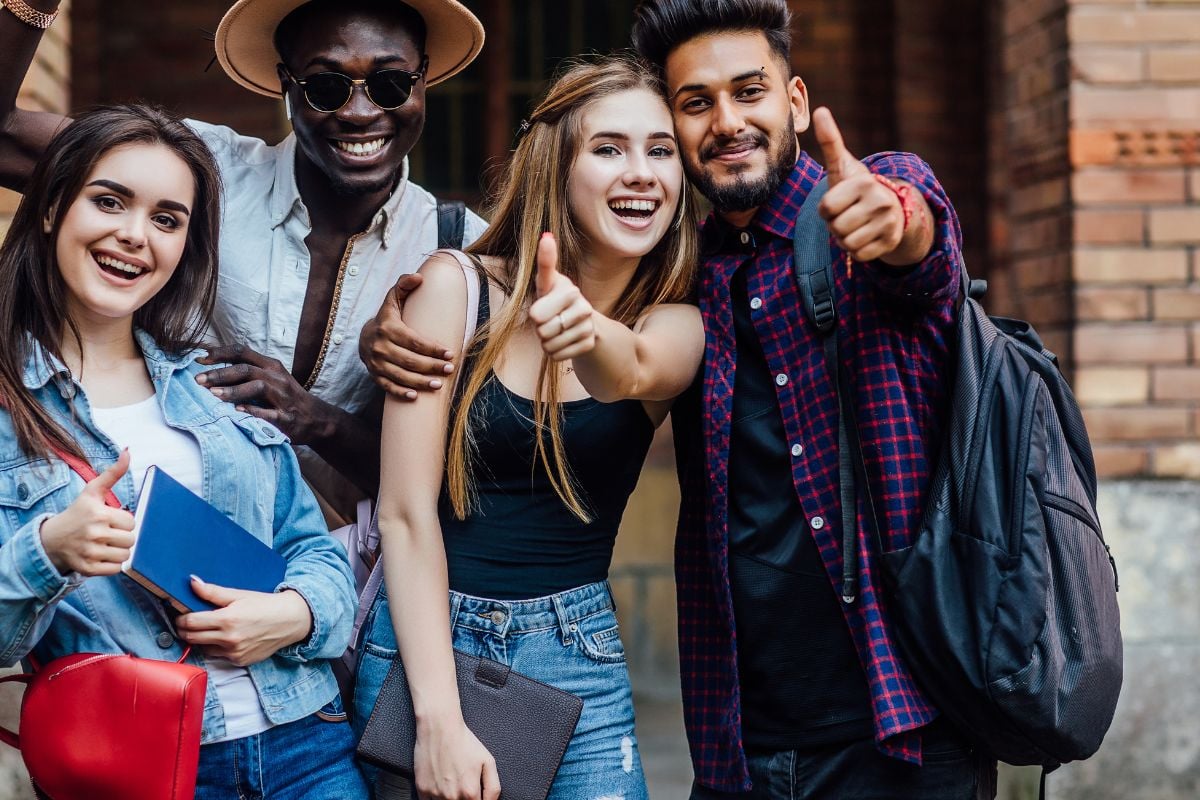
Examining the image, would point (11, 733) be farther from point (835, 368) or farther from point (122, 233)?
point (835, 368)

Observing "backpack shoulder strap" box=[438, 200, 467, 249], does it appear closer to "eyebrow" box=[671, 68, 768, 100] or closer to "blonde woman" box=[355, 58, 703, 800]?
"blonde woman" box=[355, 58, 703, 800]

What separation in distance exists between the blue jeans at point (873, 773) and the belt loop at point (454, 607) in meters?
0.62

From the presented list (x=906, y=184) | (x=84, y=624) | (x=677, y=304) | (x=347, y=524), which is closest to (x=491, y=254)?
(x=677, y=304)

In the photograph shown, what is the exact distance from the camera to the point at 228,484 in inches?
85.5

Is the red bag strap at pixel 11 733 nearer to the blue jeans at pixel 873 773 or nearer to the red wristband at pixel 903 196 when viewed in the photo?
the blue jeans at pixel 873 773

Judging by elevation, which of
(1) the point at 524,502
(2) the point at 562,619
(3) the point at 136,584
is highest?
(1) the point at 524,502

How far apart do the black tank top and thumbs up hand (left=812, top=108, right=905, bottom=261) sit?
1.97 feet

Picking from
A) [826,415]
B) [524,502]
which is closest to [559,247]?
[524,502]

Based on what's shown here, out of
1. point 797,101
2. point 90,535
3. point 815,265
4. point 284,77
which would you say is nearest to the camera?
point 90,535

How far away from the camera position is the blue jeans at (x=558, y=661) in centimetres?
227

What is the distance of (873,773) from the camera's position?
7.35 ft

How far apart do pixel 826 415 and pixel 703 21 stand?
0.79 metres

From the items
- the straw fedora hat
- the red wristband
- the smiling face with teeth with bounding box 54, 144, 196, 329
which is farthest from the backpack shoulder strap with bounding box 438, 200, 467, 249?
the red wristband

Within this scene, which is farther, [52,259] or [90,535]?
[52,259]
